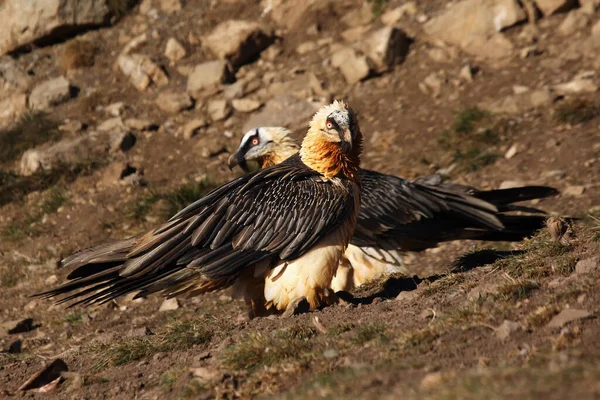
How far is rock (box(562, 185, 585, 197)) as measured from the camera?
11.8 metres

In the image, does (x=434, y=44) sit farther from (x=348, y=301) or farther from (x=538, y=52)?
(x=348, y=301)

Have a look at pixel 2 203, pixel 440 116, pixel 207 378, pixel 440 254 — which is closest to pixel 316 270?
pixel 207 378

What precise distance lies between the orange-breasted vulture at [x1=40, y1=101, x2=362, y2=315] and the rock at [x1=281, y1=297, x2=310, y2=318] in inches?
5.7

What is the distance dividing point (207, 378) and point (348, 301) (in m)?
2.50

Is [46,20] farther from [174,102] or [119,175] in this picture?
[119,175]

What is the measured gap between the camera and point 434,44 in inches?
629

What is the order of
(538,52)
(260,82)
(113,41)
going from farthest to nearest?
(113,41) → (260,82) → (538,52)

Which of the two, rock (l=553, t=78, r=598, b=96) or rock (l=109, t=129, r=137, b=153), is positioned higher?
rock (l=109, t=129, r=137, b=153)

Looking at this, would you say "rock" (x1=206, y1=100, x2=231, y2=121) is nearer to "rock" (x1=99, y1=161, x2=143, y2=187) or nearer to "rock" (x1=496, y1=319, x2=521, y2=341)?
"rock" (x1=99, y1=161, x2=143, y2=187)

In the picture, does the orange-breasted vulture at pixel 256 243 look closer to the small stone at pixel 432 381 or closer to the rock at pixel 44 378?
the rock at pixel 44 378

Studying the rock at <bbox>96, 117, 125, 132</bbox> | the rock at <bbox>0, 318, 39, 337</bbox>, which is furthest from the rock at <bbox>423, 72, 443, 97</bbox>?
the rock at <bbox>0, 318, 39, 337</bbox>

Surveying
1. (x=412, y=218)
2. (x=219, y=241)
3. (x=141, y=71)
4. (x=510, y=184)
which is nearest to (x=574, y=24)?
(x=510, y=184)

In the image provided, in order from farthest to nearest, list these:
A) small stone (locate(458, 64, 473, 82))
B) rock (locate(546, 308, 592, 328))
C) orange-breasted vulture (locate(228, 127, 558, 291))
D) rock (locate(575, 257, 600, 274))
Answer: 1. small stone (locate(458, 64, 473, 82))
2. orange-breasted vulture (locate(228, 127, 558, 291))
3. rock (locate(575, 257, 600, 274))
4. rock (locate(546, 308, 592, 328))

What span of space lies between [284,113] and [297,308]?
7.99 meters
